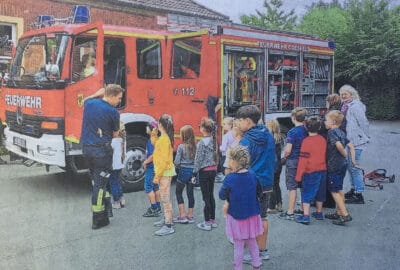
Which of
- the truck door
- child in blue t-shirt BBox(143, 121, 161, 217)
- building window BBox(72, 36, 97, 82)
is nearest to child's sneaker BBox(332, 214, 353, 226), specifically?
child in blue t-shirt BBox(143, 121, 161, 217)

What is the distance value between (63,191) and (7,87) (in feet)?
6.25

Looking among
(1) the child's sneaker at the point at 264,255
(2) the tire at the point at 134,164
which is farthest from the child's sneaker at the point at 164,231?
(2) the tire at the point at 134,164

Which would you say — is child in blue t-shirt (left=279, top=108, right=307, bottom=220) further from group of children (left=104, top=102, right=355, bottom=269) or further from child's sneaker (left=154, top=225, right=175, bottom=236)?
child's sneaker (left=154, top=225, right=175, bottom=236)

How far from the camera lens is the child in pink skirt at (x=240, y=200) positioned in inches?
150

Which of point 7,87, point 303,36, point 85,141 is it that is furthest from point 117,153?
point 303,36

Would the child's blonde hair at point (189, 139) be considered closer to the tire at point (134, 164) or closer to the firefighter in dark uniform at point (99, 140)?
the firefighter in dark uniform at point (99, 140)

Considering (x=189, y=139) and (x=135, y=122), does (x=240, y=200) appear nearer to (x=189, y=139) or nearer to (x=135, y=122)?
(x=189, y=139)

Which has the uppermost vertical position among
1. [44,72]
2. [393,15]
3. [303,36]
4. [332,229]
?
[393,15]

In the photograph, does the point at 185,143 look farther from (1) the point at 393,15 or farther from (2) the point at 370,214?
(1) the point at 393,15

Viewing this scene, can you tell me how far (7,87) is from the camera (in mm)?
7551

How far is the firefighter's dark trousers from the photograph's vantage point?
211 inches

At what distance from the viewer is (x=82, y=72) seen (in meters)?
6.80

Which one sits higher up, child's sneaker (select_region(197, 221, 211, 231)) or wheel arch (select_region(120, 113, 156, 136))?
wheel arch (select_region(120, 113, 156, 136))

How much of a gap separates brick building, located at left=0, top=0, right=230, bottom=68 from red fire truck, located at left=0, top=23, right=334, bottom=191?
2.81ft
